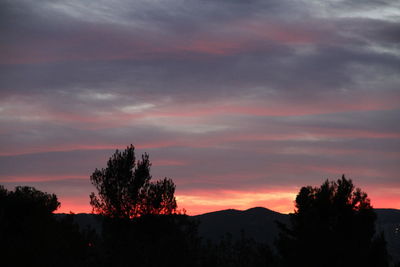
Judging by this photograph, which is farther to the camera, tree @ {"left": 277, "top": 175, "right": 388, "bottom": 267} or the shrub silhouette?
tree @ {"left": 277, "top": 175, "right": 388, "bottom": 267}

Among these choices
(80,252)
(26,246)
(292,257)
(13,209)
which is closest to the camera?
(26,246)

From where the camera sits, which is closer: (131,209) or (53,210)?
(131,209)

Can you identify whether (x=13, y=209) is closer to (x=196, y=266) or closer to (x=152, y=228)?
(x=152, y=228)

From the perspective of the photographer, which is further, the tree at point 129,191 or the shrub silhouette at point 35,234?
the tree at point 129,191

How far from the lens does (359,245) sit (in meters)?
59.6

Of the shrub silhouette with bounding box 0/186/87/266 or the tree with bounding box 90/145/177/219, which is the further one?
the tree with bounding box 90/145/177/219

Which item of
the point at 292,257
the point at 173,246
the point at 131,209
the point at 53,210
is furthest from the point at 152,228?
the point at 53,210

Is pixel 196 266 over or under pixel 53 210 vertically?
under

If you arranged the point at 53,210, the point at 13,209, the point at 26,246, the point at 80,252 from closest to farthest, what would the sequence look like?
the point at 26,246 → the point at 80,252 → the point at 13,209 → the point at 53,210

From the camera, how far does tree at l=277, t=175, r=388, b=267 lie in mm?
57281

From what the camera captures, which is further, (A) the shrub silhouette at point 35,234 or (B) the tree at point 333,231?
(B) the tree at point 333,231

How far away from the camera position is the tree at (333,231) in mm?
57281

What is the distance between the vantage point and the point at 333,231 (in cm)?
6069

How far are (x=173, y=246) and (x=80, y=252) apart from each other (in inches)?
991
